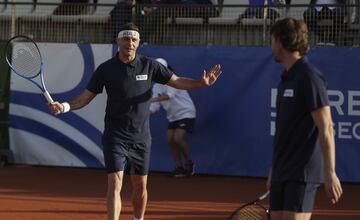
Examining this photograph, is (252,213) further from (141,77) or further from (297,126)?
(141,77)

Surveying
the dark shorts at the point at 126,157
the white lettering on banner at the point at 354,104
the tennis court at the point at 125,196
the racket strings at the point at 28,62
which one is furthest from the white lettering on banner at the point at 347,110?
the dark shorts at the point at 126,157

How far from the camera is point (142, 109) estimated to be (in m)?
7.12

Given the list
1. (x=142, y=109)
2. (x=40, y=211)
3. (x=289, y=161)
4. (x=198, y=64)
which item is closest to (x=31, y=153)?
(x=198, y=64)

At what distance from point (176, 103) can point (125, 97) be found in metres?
4.57

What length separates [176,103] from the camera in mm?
11602

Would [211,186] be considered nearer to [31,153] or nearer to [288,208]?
[31,153]

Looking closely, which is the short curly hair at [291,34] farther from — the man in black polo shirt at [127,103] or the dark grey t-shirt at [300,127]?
the man in black polo shirt at [127,103]

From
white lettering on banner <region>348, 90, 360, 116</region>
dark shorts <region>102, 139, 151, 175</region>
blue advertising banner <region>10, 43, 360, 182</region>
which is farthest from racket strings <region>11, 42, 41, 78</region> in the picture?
white lettering on banner <region>348, 90, 360, 116</region>

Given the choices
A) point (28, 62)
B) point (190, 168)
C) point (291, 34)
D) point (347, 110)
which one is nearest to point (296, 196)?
point (291, 34)

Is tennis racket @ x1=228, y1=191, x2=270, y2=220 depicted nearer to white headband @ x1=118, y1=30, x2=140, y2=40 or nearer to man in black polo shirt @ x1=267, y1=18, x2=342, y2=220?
man in black polo shirt @ x1=267, y1=18, x2=342, y2=220

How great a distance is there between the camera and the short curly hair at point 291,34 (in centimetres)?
471

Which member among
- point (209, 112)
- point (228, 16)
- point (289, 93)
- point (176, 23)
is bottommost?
point (209, 112)

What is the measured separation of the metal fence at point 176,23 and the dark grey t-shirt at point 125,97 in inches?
196

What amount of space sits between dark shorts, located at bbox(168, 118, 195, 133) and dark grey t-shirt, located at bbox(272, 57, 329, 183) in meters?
6.69
